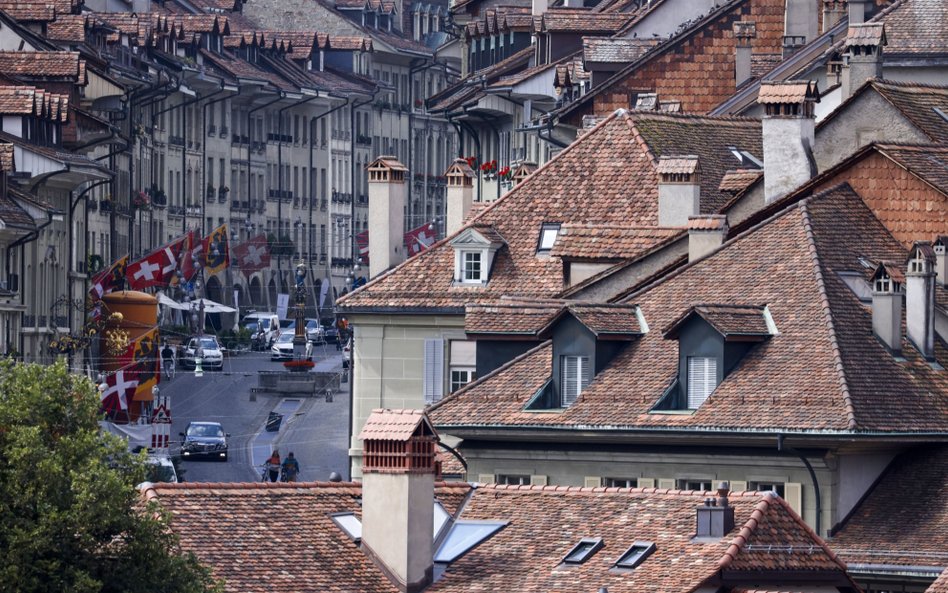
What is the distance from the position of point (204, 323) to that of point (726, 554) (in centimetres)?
11029

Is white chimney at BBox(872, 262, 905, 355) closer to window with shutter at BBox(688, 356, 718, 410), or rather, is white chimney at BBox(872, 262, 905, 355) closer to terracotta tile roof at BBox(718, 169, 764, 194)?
window with shutter at BBox(688, 356, 718, 410)

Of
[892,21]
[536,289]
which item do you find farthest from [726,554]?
[892,21]

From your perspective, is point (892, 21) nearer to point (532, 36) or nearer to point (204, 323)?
point (532, 36)

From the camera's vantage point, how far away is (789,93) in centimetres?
7300

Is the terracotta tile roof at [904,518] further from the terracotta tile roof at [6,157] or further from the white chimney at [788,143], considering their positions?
the terracotta tile roof at [6,157]

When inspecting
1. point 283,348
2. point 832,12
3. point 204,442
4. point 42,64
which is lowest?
point 204,442

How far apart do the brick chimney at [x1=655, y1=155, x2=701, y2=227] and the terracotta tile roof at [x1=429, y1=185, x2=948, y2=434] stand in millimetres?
6732

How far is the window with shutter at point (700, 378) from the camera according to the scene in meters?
63.7

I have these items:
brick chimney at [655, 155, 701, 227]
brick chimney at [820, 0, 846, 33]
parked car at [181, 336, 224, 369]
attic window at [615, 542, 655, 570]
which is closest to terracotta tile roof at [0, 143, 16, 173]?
brick chimney at [820, 0, 846, 33]

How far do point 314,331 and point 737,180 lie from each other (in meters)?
92.3

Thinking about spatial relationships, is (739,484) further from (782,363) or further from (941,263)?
(941,263)

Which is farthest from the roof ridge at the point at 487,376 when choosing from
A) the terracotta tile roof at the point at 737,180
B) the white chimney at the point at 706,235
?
the terracotta tile roof at the point at 737,180

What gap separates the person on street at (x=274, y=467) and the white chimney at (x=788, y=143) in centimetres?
3916

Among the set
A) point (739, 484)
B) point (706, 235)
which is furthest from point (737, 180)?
point (739, 484)
